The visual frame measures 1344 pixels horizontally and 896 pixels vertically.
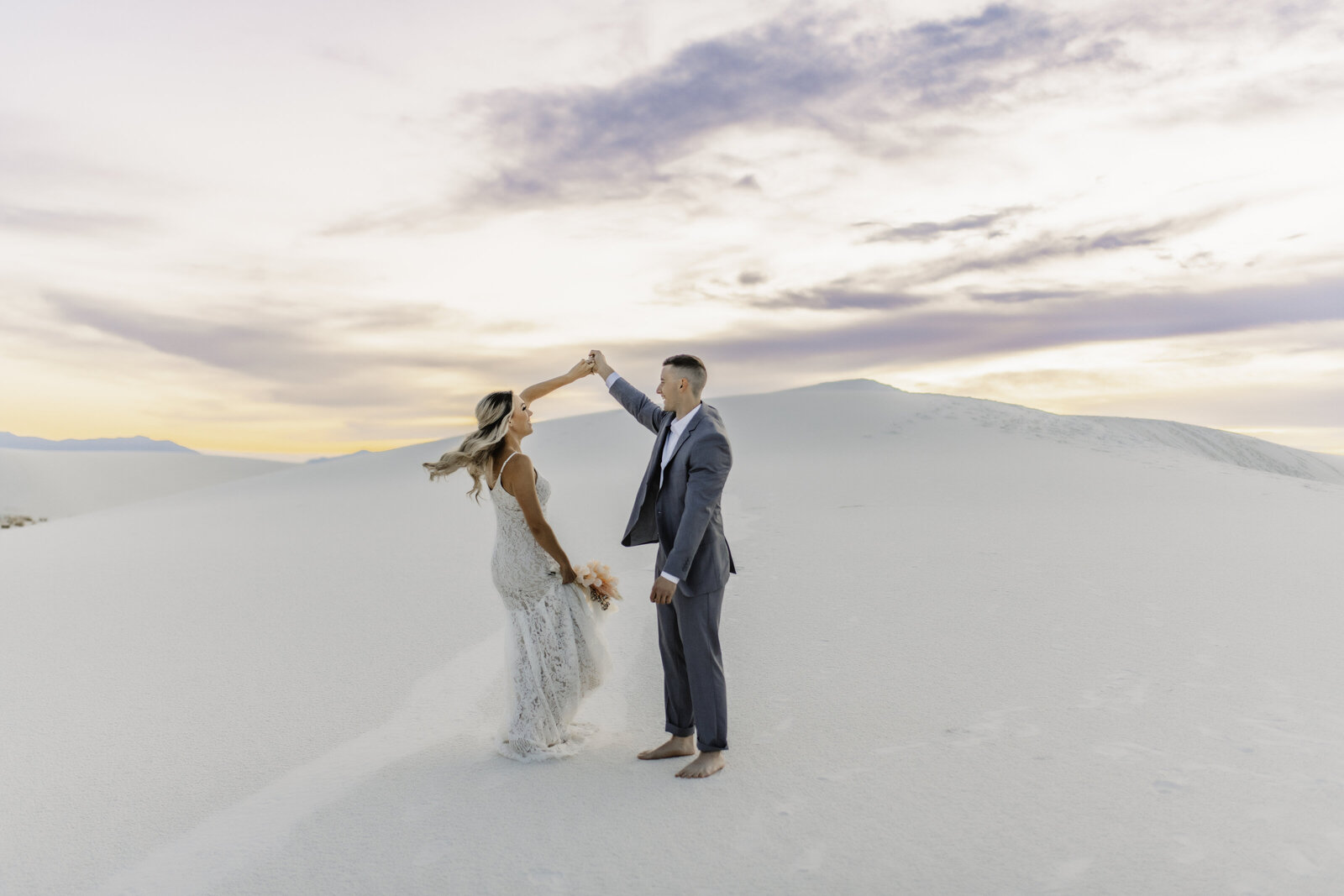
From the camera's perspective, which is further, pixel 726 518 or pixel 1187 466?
pixel 1187 466

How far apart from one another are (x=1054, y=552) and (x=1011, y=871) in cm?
529

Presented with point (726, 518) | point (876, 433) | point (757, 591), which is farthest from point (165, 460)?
point (757, 591)

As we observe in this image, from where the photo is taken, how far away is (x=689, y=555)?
3.47 m

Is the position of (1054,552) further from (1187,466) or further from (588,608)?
(1187,466)

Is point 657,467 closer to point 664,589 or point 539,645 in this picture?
point 664,589

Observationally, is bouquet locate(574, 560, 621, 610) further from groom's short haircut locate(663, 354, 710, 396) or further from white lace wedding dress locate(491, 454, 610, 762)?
groom's short haircut locate(663, 354, 710, 396)

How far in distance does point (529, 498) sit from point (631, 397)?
0.82 metres

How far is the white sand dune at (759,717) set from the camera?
2961 millimetres

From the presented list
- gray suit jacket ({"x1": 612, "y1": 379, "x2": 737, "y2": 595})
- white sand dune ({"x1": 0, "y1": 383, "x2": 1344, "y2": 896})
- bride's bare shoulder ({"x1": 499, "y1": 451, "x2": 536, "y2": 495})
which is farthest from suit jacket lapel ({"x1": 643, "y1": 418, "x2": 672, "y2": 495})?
white sand dune ({"x1": 0, "y1": 383, "x2": 1344, "y2": 896})

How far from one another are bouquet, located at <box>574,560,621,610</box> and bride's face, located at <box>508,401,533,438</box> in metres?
0.68

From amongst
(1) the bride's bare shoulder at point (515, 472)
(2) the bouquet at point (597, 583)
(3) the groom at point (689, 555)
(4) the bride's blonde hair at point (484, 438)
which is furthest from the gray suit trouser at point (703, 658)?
(4) the bride's blonde hair at point (484, 438)

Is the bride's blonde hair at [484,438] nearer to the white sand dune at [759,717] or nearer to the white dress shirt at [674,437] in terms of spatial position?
A: the white dress shirt at [674,437]

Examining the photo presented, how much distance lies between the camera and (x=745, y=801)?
11.0ft

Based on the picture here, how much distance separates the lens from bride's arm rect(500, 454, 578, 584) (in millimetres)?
3553
